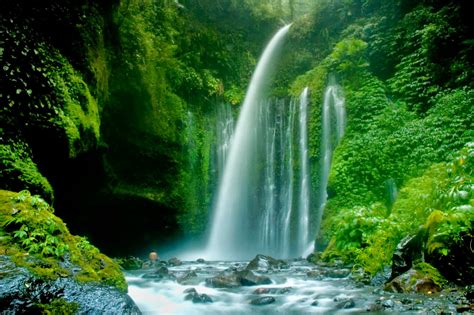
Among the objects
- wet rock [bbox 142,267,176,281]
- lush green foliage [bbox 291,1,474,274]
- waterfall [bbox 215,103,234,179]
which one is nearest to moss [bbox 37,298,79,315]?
wet rock [bbox 142,267,176,281]

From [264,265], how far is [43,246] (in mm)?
5172

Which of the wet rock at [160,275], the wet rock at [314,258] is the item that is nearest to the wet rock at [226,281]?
the wet rock at [160,275]

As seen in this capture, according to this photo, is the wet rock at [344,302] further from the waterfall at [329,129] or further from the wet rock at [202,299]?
the waterfall at [329,129]

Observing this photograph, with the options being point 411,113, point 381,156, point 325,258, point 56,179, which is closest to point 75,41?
point 56,179

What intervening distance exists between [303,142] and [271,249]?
3587 mm

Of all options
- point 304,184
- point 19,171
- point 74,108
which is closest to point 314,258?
point 304,184

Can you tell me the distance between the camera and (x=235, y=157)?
13.8 m

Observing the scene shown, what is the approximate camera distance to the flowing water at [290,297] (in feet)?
14.8

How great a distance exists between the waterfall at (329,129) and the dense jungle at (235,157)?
0.20 feet

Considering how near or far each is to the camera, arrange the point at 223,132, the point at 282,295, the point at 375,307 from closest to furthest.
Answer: the point at 375,307
the point at 282,295
the point at 223,132

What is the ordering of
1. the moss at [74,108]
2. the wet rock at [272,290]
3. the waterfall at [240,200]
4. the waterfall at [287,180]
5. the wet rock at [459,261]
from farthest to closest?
the waterfall at [240,200]
the waterfall at [287,180]
the moss at [74,108]
the wet rock at [272,290]
the wet rock at [459,261]

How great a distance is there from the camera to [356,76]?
12516 mm

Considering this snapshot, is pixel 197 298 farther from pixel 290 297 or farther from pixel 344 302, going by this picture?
pixel 344 302

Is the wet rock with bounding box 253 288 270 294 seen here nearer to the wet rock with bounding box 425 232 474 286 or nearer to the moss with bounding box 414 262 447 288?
the moss with bounding box 414 262 447 288
